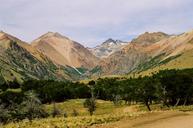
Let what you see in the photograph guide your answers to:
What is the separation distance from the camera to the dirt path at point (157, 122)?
174ft

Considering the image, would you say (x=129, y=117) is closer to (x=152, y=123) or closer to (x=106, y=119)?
(x=106, y=119)

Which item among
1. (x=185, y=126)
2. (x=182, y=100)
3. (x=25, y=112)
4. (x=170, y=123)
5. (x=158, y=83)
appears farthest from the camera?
(x=182, y=100)

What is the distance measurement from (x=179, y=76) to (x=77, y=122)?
117m

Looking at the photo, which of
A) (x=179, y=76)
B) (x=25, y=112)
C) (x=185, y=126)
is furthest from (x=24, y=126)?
(x=179, y=76)

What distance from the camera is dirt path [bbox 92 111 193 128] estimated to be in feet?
174

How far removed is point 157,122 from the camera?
186ft

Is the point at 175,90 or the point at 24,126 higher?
the point at 175,90

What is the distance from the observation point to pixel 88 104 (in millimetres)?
165000

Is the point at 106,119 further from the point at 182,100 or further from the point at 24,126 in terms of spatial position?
the point at 182,100

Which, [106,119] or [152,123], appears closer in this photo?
[152,123]

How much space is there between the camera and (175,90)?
163 m

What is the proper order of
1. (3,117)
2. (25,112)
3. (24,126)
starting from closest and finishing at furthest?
(24,126) → (3,117) → (25,112)

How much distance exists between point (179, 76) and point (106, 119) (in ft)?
368


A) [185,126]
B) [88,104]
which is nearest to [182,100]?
[88,104]
